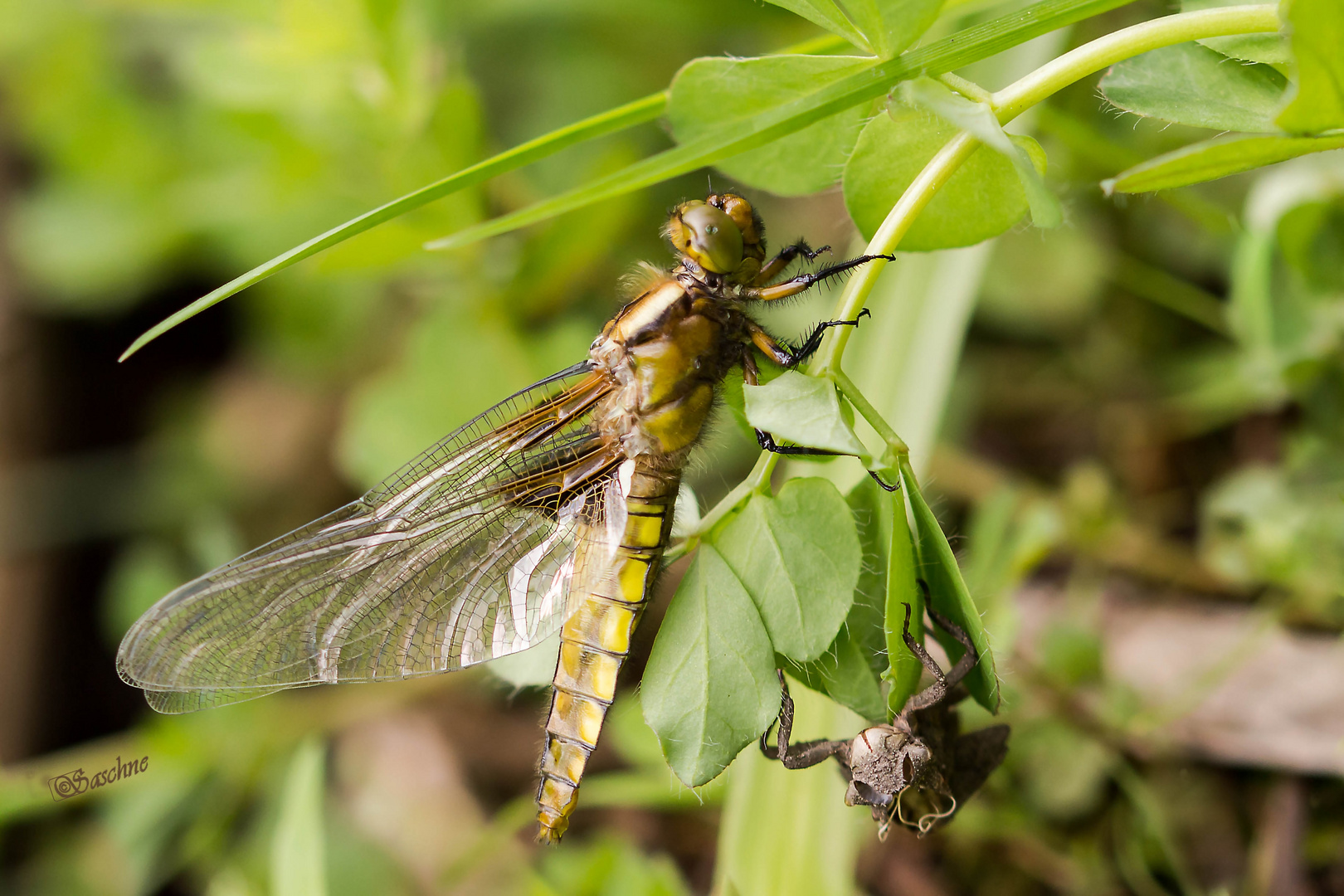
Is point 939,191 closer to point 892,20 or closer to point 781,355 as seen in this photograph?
point 892,20

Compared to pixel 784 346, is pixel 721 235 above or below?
above

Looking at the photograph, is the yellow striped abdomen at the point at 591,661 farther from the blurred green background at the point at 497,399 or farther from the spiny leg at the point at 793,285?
the spiny leg at the point at 793,285

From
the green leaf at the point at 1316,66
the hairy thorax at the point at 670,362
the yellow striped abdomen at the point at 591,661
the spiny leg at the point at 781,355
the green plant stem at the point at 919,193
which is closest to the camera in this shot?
the green leaf at the point at 1316,66

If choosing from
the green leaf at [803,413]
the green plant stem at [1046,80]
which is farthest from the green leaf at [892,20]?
the green leaf at [803,413]

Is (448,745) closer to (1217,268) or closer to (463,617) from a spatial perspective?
Result: (463,617)
